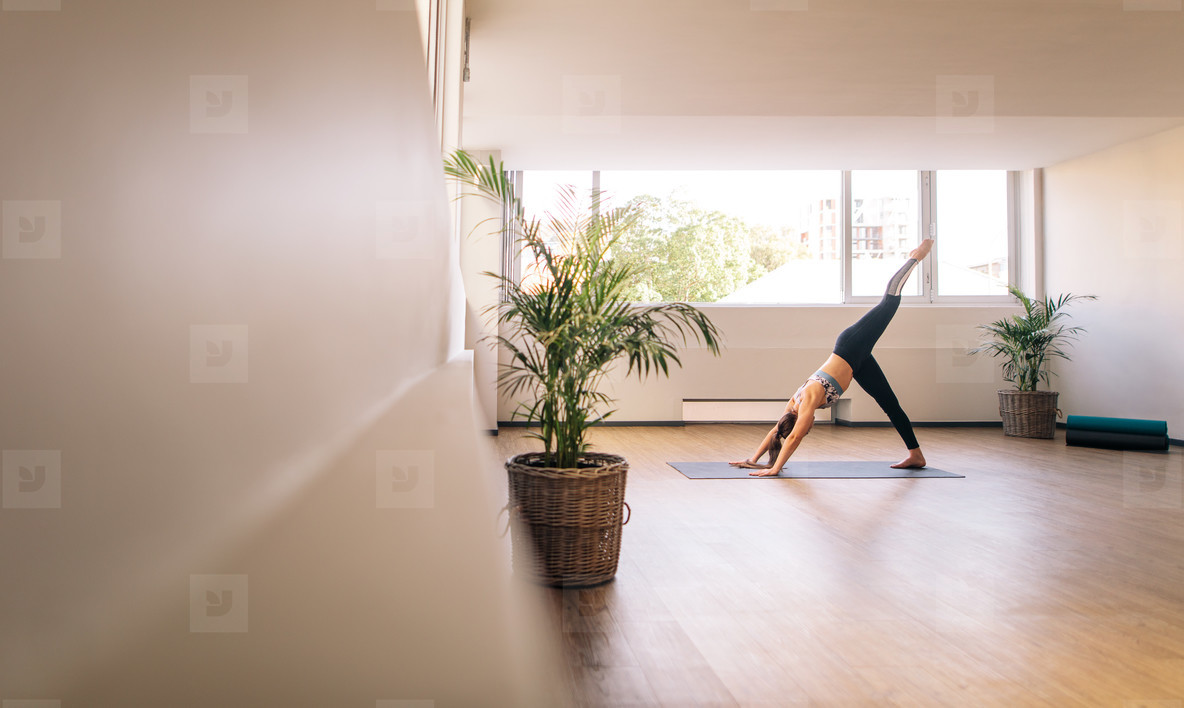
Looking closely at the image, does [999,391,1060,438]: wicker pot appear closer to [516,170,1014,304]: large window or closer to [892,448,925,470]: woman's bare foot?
[516,170,1014,304]: large window

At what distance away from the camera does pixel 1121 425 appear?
6.36 m

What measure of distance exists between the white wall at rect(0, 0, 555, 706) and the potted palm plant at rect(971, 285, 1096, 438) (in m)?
7.59

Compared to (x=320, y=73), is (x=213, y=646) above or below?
below

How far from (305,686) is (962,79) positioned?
244 inches

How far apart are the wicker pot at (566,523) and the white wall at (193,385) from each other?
1295mm

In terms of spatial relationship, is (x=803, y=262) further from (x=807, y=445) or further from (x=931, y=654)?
(x=931, y=654)

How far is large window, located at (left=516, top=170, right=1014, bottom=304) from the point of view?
8.60 m

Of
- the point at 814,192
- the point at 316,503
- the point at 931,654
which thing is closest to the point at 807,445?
the point at 814,192

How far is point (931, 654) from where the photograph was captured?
6.20 ft

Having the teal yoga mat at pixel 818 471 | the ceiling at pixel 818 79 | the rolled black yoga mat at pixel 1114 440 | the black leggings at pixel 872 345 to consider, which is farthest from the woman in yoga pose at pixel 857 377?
the rolled black yoga mat at pixel 1114 440

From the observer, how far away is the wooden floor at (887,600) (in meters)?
1.71

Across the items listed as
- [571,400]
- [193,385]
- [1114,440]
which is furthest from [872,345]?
[193,385]

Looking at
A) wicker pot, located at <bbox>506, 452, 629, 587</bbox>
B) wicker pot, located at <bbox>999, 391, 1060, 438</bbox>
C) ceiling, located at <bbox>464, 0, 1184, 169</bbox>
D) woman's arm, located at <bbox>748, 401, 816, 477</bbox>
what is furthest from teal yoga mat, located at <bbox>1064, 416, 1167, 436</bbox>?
wicker pot, located at <bbox>506, 452, 629, 587</bbox>

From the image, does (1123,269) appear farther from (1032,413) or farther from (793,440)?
(793,440)
